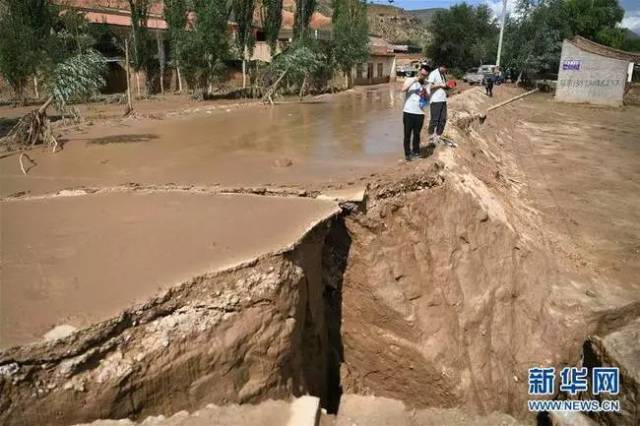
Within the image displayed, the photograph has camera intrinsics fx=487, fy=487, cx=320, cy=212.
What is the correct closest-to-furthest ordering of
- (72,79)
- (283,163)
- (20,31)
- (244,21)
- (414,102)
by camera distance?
(414,102) < (283,163) < (72,79) < (20,31) < (244,21)

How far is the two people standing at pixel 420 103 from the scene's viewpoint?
6855mm

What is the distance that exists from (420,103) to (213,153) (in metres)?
3.77

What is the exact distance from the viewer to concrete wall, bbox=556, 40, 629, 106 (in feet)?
83.1

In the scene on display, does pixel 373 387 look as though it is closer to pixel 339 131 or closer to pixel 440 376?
pixel 440 376

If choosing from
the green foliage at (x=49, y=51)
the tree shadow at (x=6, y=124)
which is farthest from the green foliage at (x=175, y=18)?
the tree shadow at (x=6, y=124)

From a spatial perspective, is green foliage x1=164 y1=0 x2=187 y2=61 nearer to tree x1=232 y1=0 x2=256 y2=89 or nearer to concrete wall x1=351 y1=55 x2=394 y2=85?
tree x1=232 y1=0 x2=256 y2=89

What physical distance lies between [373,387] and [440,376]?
843 mm

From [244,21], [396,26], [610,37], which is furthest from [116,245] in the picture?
[396,26]

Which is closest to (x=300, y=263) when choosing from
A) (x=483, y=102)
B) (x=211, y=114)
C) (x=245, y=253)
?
(x=245, y=253)

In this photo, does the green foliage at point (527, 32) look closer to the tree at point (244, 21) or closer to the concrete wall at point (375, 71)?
the concrete wall at point (375, 71)

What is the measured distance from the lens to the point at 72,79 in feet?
29.1

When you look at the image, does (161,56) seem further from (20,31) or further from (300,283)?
(300,283)

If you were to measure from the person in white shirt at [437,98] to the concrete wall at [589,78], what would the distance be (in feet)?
71.9

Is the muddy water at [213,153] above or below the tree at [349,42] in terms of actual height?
below
